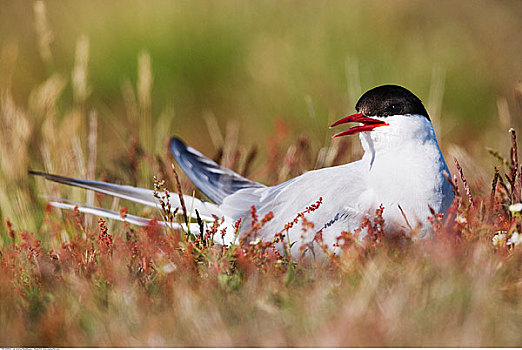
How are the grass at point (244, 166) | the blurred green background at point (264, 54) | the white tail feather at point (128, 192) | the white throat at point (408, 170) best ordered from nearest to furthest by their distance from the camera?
the grass at point (244, 166) < the white throat at point (408, 170) < the white tail feather at point (128, 192) < the blurred green background at point (264, 54)

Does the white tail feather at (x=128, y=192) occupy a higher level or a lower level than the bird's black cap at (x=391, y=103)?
lower

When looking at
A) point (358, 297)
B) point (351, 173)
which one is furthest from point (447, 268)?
point (351, 173)

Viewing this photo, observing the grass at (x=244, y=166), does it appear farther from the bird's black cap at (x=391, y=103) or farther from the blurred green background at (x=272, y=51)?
the bird's black cap at (x=391, y=103)

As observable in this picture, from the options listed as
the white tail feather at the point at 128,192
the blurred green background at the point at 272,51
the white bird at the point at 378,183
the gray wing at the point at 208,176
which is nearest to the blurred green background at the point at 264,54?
the blurred green background at the point at 272,51

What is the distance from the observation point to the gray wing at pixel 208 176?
9.14 ft

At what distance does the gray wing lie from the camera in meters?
2.79

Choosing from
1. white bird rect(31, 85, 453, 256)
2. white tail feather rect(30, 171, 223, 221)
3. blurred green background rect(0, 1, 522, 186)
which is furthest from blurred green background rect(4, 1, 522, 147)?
white bird rect(31, 85, 453, 256)

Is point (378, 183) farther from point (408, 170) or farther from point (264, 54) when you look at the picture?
point (264, 54)

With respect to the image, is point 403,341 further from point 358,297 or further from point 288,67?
point 288,67

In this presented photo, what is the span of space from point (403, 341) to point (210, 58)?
4911 mm

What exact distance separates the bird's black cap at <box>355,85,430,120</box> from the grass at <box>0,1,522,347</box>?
26 centimetres

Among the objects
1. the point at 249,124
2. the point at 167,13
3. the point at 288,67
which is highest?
the point at 167,13

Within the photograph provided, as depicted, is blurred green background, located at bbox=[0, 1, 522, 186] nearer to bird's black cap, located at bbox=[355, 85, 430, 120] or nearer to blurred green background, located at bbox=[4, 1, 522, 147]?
blurred green background, located at bbox=[4, 1, 522, 147]

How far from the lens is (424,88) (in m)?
5.25
